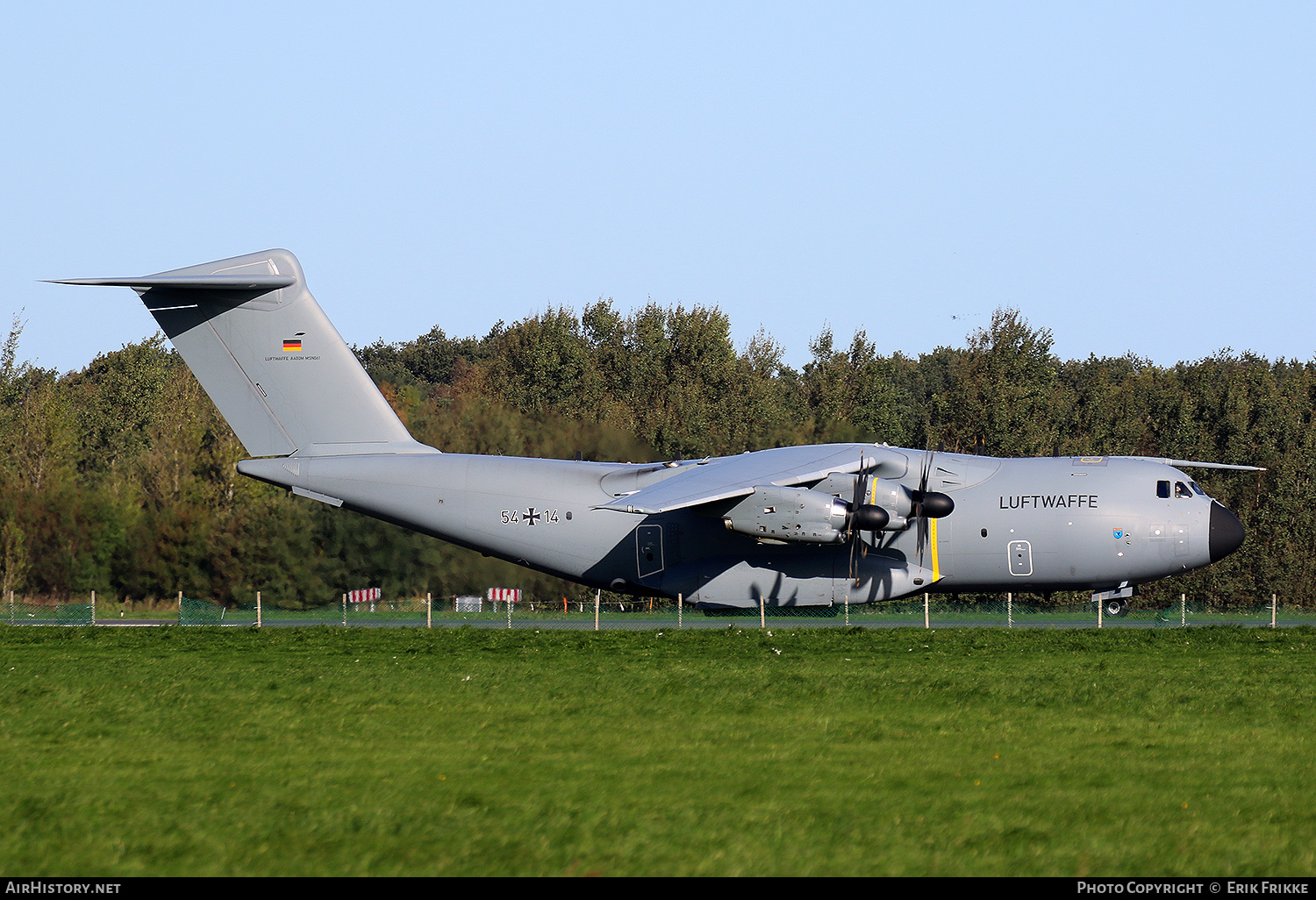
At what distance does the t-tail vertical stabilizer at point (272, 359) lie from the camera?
24344mm

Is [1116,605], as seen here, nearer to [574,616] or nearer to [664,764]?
[574,616]

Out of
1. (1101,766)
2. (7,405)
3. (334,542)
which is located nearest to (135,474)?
(334,542)

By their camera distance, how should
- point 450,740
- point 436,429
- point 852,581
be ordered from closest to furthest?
1. point 450,740
2. point 852,581
3. point 436,429

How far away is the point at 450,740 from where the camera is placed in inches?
453

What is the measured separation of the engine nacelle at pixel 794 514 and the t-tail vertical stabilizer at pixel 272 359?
7800 mm

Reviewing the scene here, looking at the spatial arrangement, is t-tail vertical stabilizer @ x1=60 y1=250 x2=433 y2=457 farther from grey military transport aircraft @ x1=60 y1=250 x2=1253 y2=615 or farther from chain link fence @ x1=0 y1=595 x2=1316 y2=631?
chain link fence @ x1=0 y1=595 x2=1316 y2=631

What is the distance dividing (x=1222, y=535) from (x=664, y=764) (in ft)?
59.4

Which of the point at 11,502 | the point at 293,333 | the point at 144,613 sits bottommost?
the point at 144,613

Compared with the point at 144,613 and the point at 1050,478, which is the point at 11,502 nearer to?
the point at 144,613

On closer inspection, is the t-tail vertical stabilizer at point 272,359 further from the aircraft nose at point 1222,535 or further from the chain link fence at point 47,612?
the aircraft nose at point 1222,535

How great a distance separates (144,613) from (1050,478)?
22143 millimetres

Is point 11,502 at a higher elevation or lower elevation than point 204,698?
higher

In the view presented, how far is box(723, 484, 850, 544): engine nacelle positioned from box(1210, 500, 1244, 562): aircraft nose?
303 inches

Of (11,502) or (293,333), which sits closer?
(293,333)
